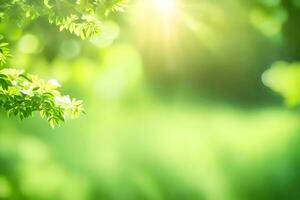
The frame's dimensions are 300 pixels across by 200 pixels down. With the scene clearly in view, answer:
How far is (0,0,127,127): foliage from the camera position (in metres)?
4.04

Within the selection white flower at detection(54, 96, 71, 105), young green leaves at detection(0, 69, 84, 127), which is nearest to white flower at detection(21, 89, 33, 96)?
young green leaves at detection(0, 69, 84, 127)

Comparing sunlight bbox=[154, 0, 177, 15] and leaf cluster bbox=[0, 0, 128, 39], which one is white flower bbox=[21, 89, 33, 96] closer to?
leaf cluster bbox=[0, 0, 128, 39]

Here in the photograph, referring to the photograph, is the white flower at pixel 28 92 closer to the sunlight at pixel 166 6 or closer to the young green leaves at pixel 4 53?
the young green leaves at pixel 4 53

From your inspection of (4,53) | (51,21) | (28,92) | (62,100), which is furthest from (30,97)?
(51,21)

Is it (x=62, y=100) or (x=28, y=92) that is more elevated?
(x=62, y=100)

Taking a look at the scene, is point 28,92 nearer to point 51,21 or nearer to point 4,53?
point 4,53

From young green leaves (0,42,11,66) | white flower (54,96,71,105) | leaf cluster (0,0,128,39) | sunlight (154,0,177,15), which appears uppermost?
sunlight (154,0,177,15)

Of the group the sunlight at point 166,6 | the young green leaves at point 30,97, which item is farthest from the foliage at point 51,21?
the sunlight at point 166,6

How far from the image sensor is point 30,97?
4098 millimetres

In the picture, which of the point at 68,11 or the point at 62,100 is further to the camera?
the point at 62,100

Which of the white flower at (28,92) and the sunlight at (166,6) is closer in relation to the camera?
the white flower at (28,92)

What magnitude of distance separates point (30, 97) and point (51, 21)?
22.0 inches

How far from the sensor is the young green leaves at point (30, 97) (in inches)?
160

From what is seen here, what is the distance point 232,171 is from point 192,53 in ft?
9.02
